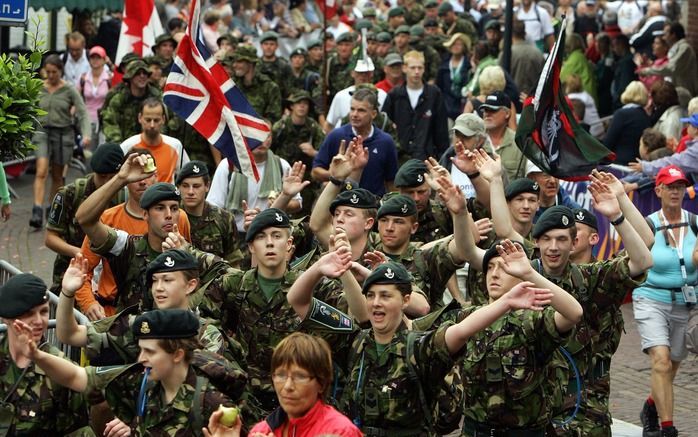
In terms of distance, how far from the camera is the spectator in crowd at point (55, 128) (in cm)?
1861

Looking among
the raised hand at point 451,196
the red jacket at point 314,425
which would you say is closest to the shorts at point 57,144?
the raised hand at point 451,196

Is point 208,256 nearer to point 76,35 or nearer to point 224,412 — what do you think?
point 224,412

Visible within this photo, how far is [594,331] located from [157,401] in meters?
3.57

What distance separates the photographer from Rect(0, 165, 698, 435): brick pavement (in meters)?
12.5

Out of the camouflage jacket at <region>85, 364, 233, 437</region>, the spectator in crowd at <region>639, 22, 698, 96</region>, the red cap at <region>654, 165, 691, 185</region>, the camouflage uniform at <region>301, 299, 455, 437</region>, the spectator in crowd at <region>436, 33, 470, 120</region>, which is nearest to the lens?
Answer: the camouflage jacket at <region>85, 364, 233, 437</region>

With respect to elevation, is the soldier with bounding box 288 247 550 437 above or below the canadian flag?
below

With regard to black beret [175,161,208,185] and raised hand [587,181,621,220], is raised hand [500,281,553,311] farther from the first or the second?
black beret [175,161,208,185]

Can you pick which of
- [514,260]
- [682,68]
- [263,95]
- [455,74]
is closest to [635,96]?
[682,68]

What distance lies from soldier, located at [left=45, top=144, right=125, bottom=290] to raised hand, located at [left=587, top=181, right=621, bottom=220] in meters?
3.72

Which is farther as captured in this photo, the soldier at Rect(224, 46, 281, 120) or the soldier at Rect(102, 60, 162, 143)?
the soldier at Rect(224, 46, 281, 120)

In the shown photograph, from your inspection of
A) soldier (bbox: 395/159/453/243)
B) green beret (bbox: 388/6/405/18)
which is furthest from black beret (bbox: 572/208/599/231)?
green beret (bbox: 388/6/405/18)

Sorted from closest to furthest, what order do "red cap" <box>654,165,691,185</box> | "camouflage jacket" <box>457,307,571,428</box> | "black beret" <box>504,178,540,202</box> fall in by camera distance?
"camouflage jacket" <box>457,307,571,428</box> < "black beret" <box>504,178,540,202</box> < "red cap" <box>654,165,691,185</box>

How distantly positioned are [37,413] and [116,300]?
284 cm

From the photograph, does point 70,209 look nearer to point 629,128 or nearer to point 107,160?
point 107,160
